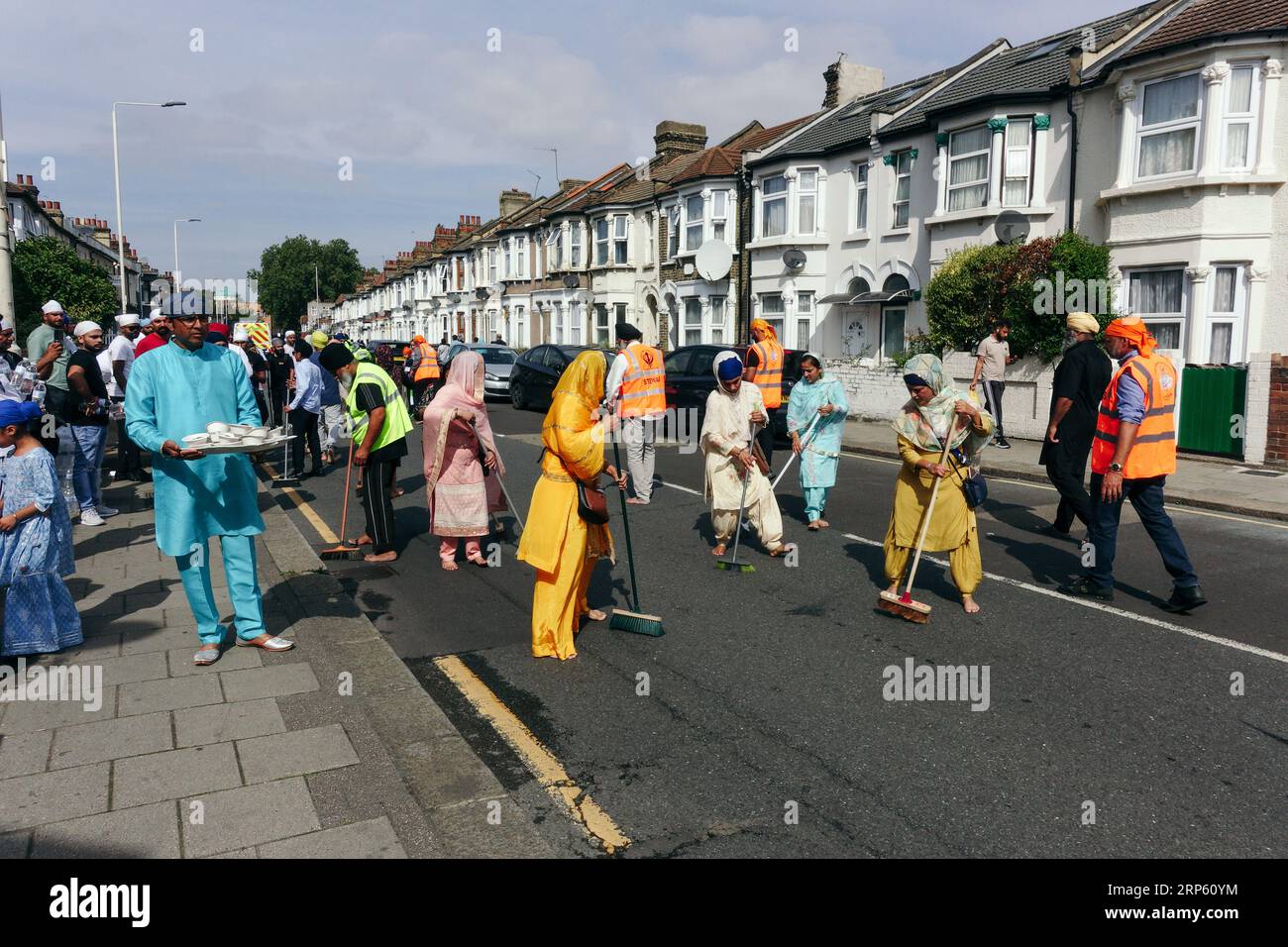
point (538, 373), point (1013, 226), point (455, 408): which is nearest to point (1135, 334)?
point (455, 408)

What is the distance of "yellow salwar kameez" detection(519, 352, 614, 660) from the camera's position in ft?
18.6

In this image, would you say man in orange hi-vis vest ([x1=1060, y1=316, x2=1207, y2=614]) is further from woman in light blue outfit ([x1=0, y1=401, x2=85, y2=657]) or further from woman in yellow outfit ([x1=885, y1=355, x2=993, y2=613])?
woman in light blue outfit ([x1=0, y1=401, x2=85, y2=657])

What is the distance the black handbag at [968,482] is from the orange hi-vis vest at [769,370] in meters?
3.83

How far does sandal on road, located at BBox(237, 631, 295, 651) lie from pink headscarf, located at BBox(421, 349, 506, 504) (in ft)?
8.48

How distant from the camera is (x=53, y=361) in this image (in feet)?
31.3

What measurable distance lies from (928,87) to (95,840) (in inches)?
977

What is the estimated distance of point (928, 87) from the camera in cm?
2370

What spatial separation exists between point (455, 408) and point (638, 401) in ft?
11.4

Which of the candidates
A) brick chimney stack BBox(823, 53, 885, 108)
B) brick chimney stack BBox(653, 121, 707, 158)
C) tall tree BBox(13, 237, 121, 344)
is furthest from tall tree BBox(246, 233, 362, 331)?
brick chimney stack BBox(823, 53, 885, 108)

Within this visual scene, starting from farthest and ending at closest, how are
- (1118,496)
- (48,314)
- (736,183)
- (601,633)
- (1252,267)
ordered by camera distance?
1. (736,183)
2. (1252,267)
3. (48,314)
4. (1118,496)
5. (601,633)

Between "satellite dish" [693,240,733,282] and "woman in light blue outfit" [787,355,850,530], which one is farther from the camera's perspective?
"satellite dish" [693,240,733,282]
